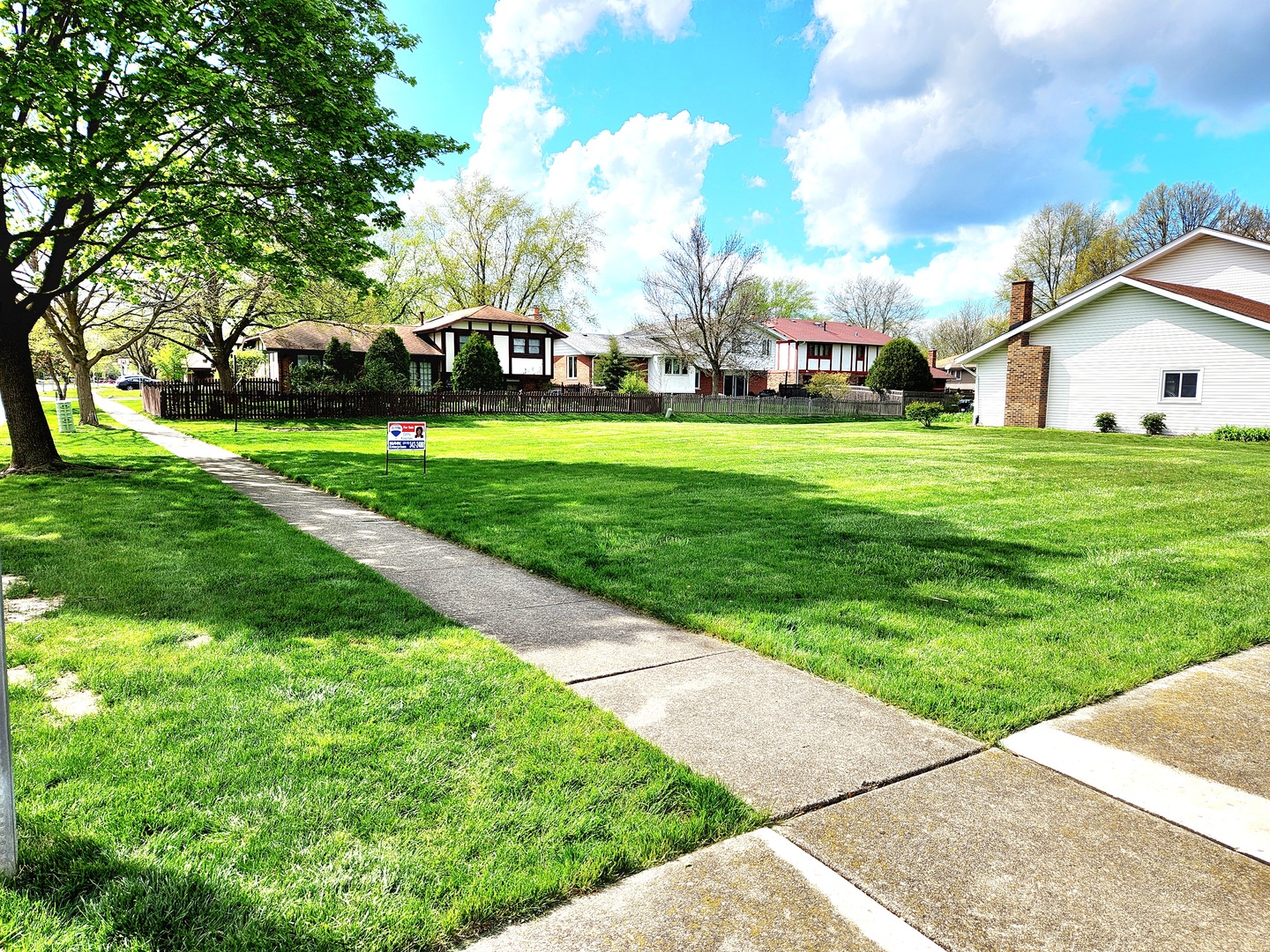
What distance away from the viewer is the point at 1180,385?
77.5 feet

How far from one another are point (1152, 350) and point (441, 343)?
37.6 metres

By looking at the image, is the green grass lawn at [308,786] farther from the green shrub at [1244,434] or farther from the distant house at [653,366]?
the distant house at [653,366]

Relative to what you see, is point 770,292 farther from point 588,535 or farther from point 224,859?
point 224,859

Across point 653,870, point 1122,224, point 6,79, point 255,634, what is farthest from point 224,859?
point 1122,224

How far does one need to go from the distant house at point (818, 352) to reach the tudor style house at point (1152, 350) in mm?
31402

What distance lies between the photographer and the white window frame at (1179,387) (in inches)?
909

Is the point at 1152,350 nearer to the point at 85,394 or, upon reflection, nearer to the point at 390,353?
the point at 390,353

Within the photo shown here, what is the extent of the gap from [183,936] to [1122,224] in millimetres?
59551

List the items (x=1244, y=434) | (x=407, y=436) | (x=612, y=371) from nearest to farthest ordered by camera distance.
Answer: (x=407, y=436) → (x=1244, y=434) → (x=612, y=371)

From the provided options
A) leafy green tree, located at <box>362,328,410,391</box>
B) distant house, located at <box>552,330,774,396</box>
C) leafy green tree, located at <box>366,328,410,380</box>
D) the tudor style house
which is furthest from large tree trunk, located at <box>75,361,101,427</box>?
distant house, located at <box>552,330,774,396</box>

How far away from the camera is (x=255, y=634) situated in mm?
4742

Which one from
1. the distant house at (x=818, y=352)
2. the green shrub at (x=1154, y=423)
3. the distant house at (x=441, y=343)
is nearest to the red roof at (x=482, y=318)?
the distant house at (x=441, y=343)

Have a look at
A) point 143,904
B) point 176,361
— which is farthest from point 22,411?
point 176,361

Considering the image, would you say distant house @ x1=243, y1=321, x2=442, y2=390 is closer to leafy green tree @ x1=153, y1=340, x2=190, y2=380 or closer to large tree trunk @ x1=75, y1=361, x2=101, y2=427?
large tree trunk @ x1=75, y1=361, x2=101, y2=427
